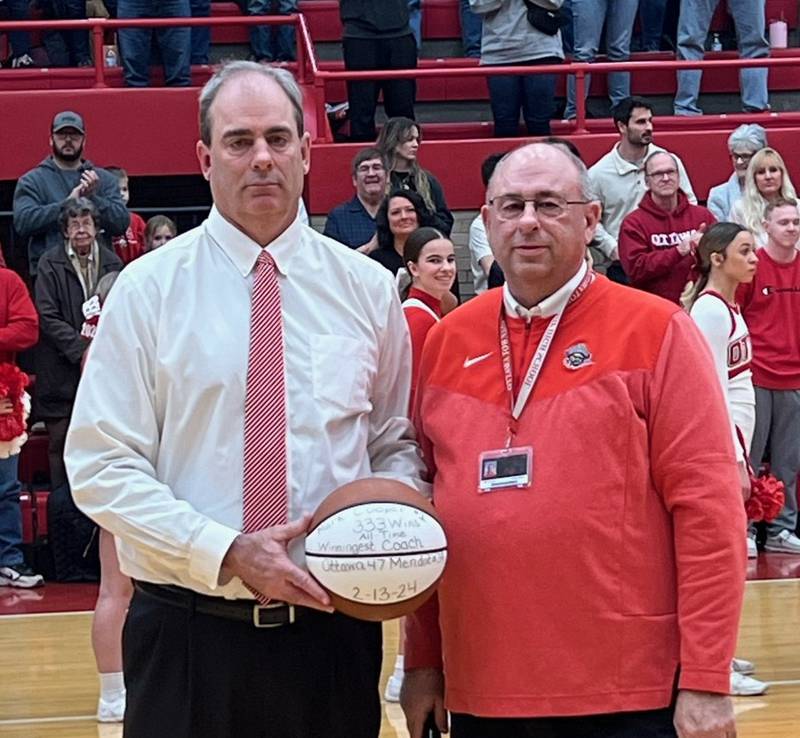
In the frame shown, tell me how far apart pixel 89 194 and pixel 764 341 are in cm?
366

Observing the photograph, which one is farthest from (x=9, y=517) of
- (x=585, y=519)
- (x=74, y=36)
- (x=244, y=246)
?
(x=585, y=519)

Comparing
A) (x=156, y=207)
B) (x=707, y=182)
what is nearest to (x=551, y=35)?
(x=707, y=182)

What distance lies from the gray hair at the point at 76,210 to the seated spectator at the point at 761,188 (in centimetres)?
335

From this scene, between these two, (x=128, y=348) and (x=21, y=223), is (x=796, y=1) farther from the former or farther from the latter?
(x=128, y=348)

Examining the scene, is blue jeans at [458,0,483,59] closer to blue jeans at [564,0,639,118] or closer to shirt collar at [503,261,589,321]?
blue jeans at [564,0,639,118]

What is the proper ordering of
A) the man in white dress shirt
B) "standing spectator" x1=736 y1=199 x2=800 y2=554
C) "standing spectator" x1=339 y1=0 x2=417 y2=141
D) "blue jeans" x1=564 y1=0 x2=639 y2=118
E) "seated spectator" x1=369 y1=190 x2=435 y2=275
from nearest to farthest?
the man in white dress shirt, "seated spectator" x1=369 y1=190 x2=435 y2=275, "standing spectator" x1=736 y1=199 x2=800 y2=554, "standing spectator" x1=339 y1=0 x2=417 y2=141, "blue jeans" x1=564 y1=0 x2=639 y2=118

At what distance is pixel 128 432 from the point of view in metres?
2.94

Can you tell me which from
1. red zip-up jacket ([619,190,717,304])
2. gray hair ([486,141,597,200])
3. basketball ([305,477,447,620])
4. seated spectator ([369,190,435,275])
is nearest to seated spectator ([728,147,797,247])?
red zip-up jacket ([619,190,717,304])

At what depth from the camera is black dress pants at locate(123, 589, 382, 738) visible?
297cm

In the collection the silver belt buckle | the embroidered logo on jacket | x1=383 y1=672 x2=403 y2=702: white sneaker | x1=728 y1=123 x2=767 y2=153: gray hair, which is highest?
x1=728 y1=123 x2=767 y2=153: gray hair

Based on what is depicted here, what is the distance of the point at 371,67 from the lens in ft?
34.3

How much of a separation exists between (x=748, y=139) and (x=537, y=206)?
6628 millimetres

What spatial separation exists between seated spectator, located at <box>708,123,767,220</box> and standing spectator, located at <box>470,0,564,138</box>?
1.60m

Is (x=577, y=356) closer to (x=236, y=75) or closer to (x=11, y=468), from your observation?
(x=236, y=75)
